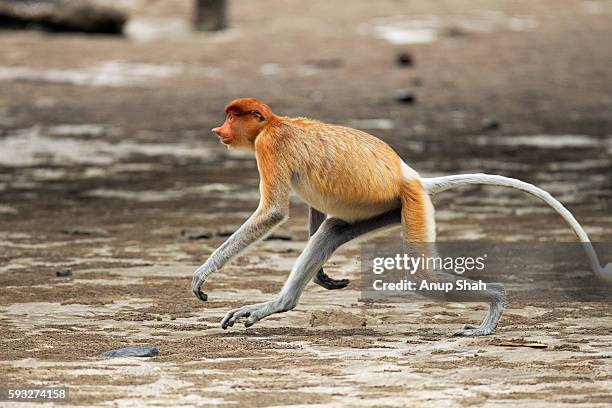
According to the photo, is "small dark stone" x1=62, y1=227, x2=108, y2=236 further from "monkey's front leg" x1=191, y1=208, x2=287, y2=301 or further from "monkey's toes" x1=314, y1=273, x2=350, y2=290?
"monkey's front leg" x1=191, y1=208, x2=287, y2=301

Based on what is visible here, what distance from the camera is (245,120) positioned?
7.65 m

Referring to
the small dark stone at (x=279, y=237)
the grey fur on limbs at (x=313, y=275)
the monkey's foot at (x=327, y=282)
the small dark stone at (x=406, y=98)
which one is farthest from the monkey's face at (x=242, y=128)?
the small dark stone at (x=406, y=98)

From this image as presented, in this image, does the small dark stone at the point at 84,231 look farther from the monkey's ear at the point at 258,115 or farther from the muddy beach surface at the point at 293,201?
the monkey's ear at the point at 258,115

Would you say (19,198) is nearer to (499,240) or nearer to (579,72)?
(499,240)

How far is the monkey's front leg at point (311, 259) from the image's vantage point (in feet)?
24.4

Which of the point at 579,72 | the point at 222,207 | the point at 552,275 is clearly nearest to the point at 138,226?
the point at 222,207

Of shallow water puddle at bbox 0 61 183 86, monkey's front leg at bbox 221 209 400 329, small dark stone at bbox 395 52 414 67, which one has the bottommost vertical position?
shallow water puddle at bbox 0 61 183 86

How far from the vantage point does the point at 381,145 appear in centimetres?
769

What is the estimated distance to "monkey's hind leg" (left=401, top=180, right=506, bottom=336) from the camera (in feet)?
24.2

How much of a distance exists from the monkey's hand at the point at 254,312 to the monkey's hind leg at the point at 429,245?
0.74m

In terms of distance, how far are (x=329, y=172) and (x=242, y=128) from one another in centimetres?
55

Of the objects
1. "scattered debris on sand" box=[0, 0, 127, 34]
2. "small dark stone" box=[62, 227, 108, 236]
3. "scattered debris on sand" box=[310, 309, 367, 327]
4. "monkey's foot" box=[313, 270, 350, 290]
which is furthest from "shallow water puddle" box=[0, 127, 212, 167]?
"scattered debris on sand" box=[0, 0, 127, 34]

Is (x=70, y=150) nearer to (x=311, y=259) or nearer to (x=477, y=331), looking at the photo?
(x=311, y=259)

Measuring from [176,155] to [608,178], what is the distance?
15.6ft
